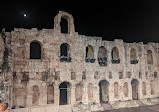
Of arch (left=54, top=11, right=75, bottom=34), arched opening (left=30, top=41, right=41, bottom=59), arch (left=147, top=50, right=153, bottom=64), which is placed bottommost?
arch (left=147, top=50, right=153, bottom=64)

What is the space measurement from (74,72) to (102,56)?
560 cm

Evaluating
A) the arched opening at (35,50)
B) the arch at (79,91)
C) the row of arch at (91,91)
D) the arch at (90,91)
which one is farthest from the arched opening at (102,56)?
the arched opening at (35,50)

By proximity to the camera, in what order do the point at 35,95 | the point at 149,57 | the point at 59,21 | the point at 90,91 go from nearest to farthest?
the point at 35,95, the point at 59,21, the point at 90,91, the point at 149,57

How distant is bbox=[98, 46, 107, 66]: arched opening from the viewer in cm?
2260

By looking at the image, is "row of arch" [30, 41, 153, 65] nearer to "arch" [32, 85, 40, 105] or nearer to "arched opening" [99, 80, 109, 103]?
"arched opening" [99, 80, 109, 103]

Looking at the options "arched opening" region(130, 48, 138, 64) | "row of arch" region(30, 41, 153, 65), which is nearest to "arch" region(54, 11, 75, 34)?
"row of arch" region(30, 41, 153, 65)

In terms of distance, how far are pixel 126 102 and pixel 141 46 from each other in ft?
29.3

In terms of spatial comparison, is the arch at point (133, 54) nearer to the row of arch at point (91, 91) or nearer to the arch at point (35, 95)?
the row of arch at point (91, 91)

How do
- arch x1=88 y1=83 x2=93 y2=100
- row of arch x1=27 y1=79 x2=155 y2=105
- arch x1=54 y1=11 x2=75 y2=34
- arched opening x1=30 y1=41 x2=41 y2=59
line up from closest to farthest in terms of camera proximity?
row of arch x1=27 y1=79 x2=155 y2=105, arch x1=54 y1=11 x2=75 y2=34, arch x1=88 y1=83 x2=93 y2=100, arched opening x1=30 y1=41 x2=41 y2=59

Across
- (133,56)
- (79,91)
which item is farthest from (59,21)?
(133,56)

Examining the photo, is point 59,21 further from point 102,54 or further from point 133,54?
point 133,54

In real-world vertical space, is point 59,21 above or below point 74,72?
above

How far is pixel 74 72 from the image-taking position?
20.4m

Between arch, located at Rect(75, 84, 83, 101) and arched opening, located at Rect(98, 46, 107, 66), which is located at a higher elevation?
arched opening, located at Rect(98, 46, 107, 66)
